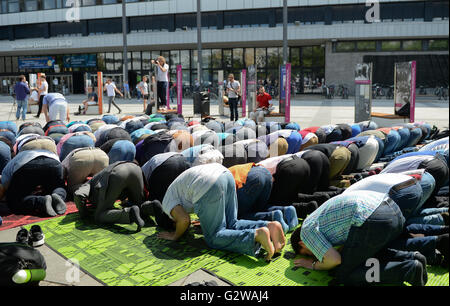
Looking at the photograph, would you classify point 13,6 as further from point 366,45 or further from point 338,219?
point 338,219

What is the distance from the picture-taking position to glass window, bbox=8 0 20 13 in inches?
1746

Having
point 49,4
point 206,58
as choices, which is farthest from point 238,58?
point 49,4

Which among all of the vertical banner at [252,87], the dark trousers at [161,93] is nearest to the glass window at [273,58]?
the vertical banner at [252,87]

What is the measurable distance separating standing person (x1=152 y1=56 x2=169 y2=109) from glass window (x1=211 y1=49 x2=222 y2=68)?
83.8 feet

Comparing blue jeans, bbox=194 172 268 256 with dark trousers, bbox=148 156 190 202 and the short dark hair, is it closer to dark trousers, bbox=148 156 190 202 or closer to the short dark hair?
the short dark hair

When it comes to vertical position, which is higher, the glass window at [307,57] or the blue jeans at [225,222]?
the glass window at [307,57]

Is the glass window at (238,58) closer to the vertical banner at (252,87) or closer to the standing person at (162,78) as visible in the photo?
the vertical banner at (252,87)

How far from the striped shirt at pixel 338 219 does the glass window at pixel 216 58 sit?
37.5 metres

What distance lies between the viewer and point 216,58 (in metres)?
40.1

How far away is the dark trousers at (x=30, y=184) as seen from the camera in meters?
5.45

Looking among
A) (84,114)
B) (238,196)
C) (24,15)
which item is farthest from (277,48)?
(238,196)
